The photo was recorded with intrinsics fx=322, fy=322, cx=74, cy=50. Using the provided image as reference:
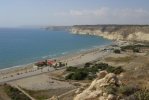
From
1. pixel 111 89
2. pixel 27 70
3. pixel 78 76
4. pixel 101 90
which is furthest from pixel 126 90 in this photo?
pixel 27 70

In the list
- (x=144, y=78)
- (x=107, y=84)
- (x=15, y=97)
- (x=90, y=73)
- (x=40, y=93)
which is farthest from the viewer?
(x=90, y=73)

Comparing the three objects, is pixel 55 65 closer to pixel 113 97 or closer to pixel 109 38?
pixel 113 97

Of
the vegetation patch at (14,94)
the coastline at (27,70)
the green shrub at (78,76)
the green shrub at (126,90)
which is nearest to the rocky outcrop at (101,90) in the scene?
the green shrub at (126,90)

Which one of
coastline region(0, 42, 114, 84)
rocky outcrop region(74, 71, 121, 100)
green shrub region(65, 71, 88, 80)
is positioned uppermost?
rocky outcrop region(74, 71, 121, 100)

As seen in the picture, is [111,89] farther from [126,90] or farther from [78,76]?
[78,76]

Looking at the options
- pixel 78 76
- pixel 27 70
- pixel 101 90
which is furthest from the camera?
pixel 27 70

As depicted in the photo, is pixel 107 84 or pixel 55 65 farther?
pixel 55 65

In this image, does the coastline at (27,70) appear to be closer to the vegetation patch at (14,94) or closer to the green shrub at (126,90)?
the vegetation patch at (14,94)

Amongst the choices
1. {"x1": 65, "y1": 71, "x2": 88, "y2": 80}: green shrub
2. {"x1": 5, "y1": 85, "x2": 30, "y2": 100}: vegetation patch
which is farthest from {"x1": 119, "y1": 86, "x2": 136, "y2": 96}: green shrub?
{"x1": 65, "y1": 71, "x2": 88, "y2": 80}: green shrub

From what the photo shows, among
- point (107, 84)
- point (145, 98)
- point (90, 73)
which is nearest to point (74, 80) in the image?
point (90, 73)

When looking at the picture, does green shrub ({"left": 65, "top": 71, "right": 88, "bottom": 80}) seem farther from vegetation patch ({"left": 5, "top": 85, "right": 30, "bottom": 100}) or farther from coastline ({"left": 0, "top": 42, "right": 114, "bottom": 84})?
vegetation patch ({"left": 5, "top": 85, "right": 30, "bottom": 100})

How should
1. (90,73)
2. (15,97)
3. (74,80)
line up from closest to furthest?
(15,97)
(74,80)
(90,73)
